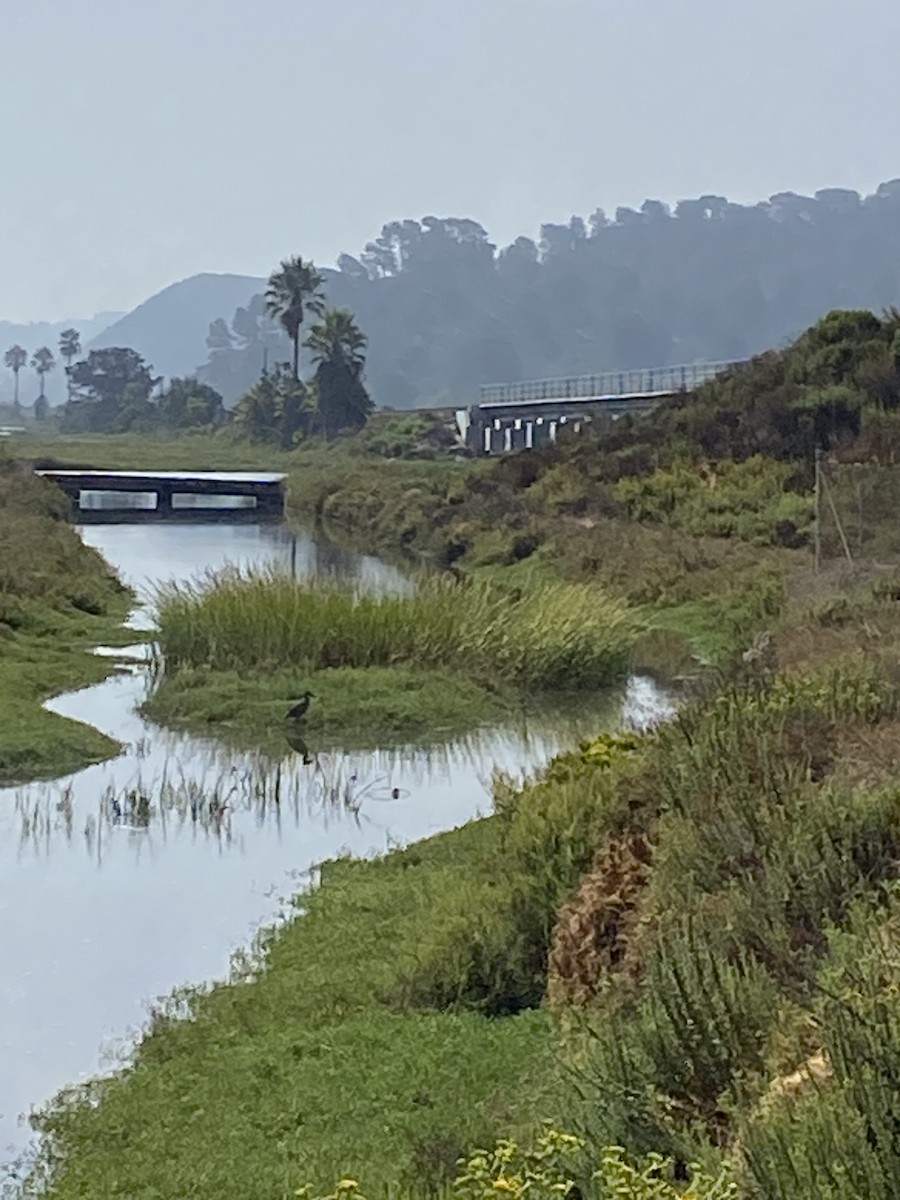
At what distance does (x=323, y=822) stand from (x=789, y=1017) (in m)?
9.34

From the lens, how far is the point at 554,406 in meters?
76.7

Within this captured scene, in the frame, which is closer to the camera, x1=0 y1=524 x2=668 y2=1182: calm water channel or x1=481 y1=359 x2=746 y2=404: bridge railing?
x1=0 y1=524 x2=668 y2=1182: calm water channel

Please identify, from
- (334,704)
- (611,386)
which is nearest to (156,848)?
(334,704)

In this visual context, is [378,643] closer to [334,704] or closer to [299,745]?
[334,704]

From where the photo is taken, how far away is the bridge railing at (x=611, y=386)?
240 ft

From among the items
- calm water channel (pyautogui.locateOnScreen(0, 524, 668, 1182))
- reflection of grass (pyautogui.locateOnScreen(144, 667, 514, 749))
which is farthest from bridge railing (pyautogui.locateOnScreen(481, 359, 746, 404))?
calm water channel (pyautogui.locateOnScreen(0, 524, 668, 1182))

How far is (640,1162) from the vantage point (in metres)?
5.15

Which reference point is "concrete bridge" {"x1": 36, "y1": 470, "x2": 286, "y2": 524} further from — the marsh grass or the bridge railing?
the marsh grass

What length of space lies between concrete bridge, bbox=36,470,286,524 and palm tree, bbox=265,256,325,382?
39419 mm

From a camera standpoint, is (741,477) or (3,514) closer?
(3,514)

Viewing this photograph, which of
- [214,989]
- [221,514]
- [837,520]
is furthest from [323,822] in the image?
[221,514]

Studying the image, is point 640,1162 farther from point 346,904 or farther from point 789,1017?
point 346,904

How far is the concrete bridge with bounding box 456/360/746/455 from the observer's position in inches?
2844

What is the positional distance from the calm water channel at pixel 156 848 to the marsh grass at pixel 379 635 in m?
0.89
